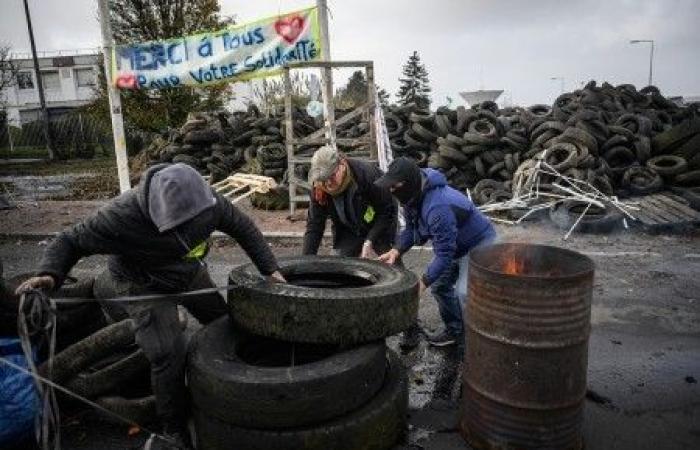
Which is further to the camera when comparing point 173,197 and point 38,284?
point 38,284

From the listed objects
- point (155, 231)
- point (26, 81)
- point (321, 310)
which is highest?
point (26, 81)

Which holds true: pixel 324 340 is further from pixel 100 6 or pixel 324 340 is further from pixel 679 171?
pixel 679 171

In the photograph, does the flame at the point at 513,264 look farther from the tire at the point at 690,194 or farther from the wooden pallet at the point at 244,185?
the wooden pallet at the point at 244,185

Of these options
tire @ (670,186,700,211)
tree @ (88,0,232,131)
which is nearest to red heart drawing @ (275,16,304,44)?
tire @ (670,186,700,211)

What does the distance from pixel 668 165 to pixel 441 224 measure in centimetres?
927

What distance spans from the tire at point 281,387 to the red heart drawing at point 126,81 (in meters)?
8.49

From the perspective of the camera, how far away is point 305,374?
302 cm

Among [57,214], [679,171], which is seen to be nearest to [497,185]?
[679,171]

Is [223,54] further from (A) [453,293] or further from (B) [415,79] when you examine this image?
(B) [415,79]

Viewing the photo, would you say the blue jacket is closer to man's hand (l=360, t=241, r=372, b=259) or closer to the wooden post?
man's hand (l=360, t=241, r=372, b=259)

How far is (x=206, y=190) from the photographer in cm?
317

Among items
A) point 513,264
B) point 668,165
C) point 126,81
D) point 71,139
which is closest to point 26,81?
point 71,139

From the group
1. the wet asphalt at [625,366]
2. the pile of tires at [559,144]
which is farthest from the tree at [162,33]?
the wet asphalt at [625,366]

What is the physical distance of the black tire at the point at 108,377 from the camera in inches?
142
